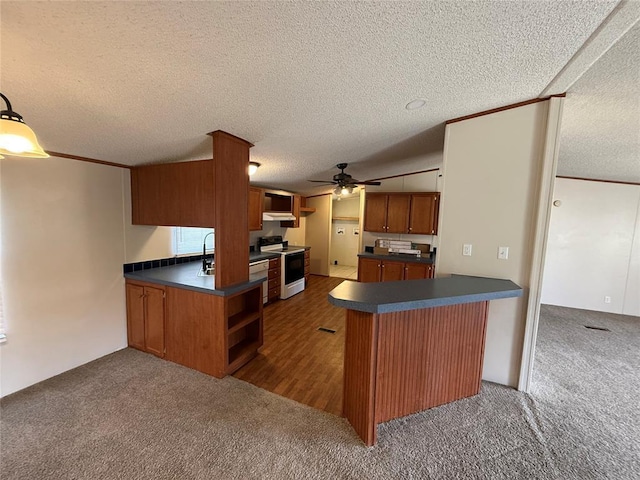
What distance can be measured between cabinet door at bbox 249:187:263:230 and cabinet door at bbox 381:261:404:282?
7.80 ft

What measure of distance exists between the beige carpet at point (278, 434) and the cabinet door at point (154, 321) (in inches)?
12.2

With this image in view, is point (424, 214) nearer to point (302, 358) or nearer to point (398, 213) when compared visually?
point (398, 213)

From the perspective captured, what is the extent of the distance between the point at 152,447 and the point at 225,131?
7.80 feet

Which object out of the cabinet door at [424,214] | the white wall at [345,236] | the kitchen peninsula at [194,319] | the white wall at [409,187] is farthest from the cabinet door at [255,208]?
the white wall at [345,236]

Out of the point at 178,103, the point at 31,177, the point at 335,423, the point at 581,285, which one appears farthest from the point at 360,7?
the point at 581,285

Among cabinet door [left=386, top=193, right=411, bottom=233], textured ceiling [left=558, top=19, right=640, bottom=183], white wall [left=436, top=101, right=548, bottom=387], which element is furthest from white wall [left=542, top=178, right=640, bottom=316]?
white wall [left=436, top=101, right=548, bottom=387]

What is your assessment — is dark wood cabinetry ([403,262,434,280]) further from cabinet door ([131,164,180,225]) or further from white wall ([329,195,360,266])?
white wall ([329,195,360,266])

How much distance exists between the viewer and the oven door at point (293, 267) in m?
4.92

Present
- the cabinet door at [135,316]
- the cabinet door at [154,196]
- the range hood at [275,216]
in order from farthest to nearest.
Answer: the range hood at [275,216] → the cabinet door at [135,316] → the cabinet door at [154,196]

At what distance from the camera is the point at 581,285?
4.59 m

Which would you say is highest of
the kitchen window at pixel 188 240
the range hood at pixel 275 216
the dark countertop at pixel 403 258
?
the range hood at pixel 275 216

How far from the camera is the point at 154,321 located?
2740 millimetres

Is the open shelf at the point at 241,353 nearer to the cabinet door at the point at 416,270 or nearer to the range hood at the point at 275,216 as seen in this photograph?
the range hood at the point at 275,216

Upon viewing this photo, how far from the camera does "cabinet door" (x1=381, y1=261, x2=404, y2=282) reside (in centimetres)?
453
